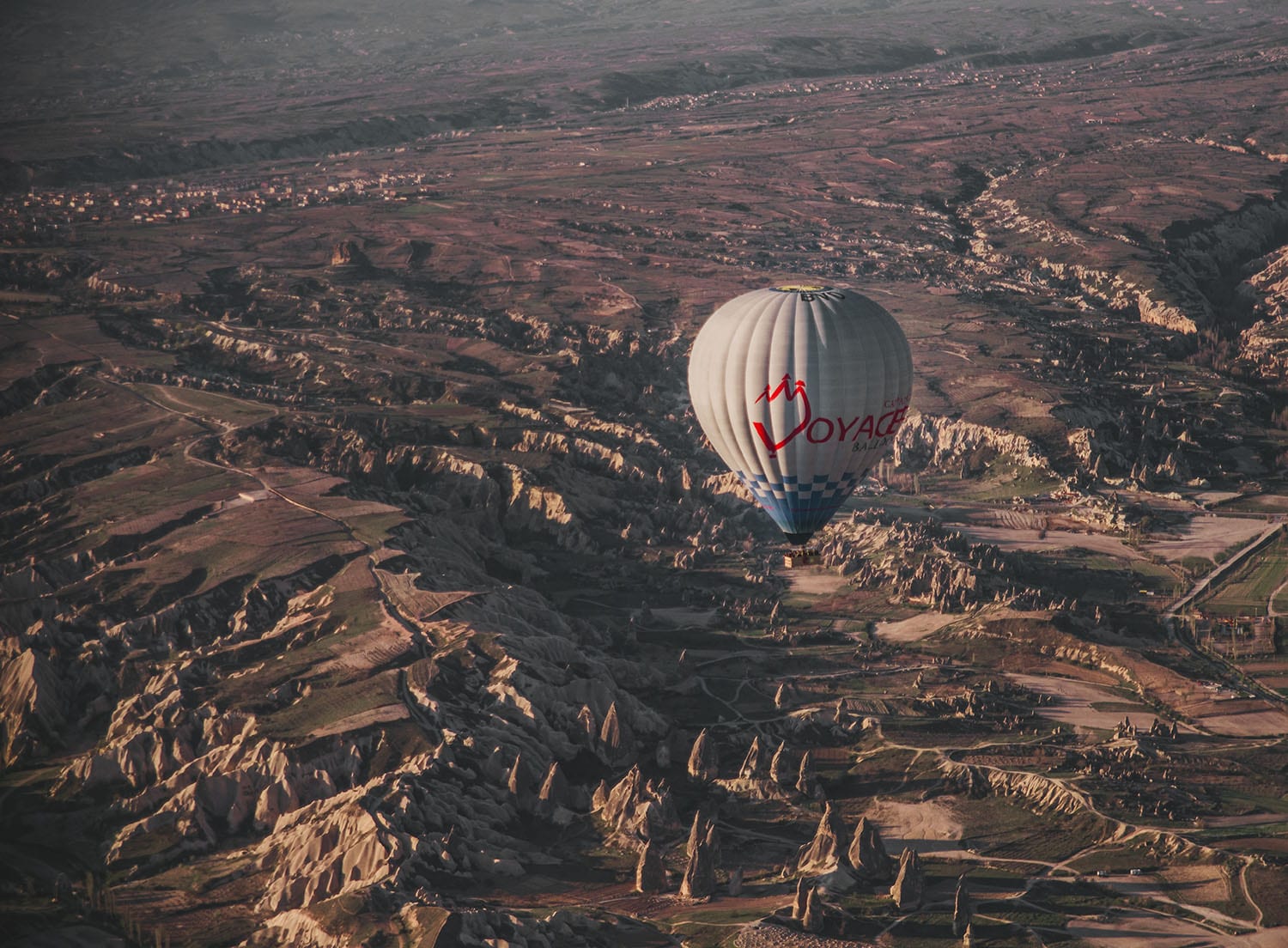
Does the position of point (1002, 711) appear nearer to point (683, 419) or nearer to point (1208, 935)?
point (1208, 935)

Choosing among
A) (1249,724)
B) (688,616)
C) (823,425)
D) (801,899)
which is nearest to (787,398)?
(823,425)

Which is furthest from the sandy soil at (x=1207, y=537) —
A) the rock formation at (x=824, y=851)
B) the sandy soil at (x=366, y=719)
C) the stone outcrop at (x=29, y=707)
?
the stone outcrop at (x=29, y=707)

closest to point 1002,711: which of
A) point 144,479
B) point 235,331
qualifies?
point 144,479

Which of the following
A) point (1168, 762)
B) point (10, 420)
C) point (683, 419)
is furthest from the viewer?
point (683, 419)

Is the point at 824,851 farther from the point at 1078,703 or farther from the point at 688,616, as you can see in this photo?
the point at 688,616

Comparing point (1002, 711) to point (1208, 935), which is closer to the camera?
point (1208, 935)

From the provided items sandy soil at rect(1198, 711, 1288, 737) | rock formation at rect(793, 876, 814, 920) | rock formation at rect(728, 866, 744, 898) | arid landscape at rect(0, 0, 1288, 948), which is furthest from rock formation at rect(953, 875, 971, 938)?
sandy soil at rect(1198, 711, 1288, 737)

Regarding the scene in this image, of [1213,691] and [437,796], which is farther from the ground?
[437,796]

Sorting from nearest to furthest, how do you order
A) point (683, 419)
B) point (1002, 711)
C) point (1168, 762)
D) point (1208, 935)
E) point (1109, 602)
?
1. point (1208, 935)
2. point (1168, 762)
3. point (1002, 711)
4. point (1109, 602)
5. point (683, 419)
